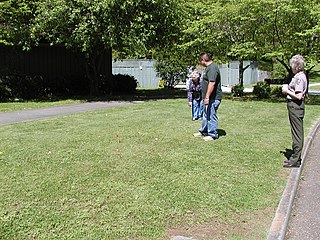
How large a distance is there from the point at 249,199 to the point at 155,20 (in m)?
13.0

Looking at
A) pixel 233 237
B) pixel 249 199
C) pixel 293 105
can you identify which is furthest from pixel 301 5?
pixel 233 237

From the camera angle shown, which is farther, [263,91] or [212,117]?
[263,91]

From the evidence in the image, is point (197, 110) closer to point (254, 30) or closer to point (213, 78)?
point (213, 78)

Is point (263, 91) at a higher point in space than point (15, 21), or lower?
lower

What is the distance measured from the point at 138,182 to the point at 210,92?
3.06 meters

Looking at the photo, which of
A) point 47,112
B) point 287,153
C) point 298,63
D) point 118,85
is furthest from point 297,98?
point 118,85

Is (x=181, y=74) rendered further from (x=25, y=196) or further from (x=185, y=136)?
(x=25, y=196)

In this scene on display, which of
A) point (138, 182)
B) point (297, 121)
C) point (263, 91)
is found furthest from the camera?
point (263, 91)

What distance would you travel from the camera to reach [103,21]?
15375 mm

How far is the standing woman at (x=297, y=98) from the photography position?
243 inches

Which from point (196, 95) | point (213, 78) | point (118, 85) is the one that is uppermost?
point (213, 78)

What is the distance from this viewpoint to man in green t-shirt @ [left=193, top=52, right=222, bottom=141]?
781 cm

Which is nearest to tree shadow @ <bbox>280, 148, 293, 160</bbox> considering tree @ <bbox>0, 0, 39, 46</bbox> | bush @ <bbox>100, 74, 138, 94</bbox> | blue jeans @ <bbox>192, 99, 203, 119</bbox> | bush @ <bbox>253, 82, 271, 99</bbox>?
blue jeans @ <bbox>192, 99, 203, 119</bbox>

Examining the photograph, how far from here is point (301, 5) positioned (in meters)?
15.6
